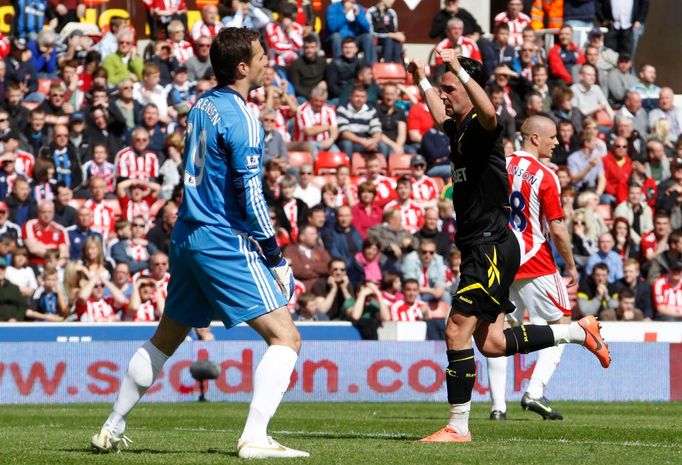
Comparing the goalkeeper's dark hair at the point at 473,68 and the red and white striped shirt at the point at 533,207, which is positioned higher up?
the goalkeeper's dark hair at the point at 473,68

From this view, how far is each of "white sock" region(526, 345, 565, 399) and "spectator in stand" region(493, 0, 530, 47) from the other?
557 inches

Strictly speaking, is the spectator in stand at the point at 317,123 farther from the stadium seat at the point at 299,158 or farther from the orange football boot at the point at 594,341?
the orange football boot at the point at 594,341

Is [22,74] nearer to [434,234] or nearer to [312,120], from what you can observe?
[312,120]

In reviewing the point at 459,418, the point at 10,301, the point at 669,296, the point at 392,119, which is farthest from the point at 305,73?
the point at 459,418

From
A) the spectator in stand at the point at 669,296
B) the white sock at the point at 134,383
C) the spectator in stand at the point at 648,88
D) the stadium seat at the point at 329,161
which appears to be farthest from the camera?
the spectator in stand at the point at 648,88

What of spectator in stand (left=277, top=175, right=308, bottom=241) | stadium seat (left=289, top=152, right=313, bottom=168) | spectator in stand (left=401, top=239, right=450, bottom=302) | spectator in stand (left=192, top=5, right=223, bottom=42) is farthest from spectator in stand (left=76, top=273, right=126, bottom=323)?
spectator in stand (left=192, top=5, right=223, bottom=42)

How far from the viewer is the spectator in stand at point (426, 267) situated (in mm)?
19875

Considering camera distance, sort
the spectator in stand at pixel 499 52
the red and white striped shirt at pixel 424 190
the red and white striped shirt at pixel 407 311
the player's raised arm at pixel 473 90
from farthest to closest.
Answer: the spectator in stand at pixel 499 52
the red and white striped shirt at pixel 424 190
the red and white striped shirt at pixel 407 311
the player's raised arm at pixel 473 90

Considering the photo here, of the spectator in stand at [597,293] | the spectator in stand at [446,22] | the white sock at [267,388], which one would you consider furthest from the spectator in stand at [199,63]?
the white sock at [267,388]

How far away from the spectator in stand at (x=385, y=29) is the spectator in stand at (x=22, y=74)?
20.4 feet

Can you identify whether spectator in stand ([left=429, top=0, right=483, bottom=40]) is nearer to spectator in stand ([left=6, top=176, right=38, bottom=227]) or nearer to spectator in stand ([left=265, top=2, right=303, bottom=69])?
spectator in stand ([left=265, top=2, right=303, bottom=69])

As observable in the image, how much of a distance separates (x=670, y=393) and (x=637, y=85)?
31.3 feet

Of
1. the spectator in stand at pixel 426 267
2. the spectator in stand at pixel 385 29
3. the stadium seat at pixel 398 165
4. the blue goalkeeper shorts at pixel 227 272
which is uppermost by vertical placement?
the spectator in stand at pixel 385 29

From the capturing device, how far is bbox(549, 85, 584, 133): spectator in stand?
79.7 feet
